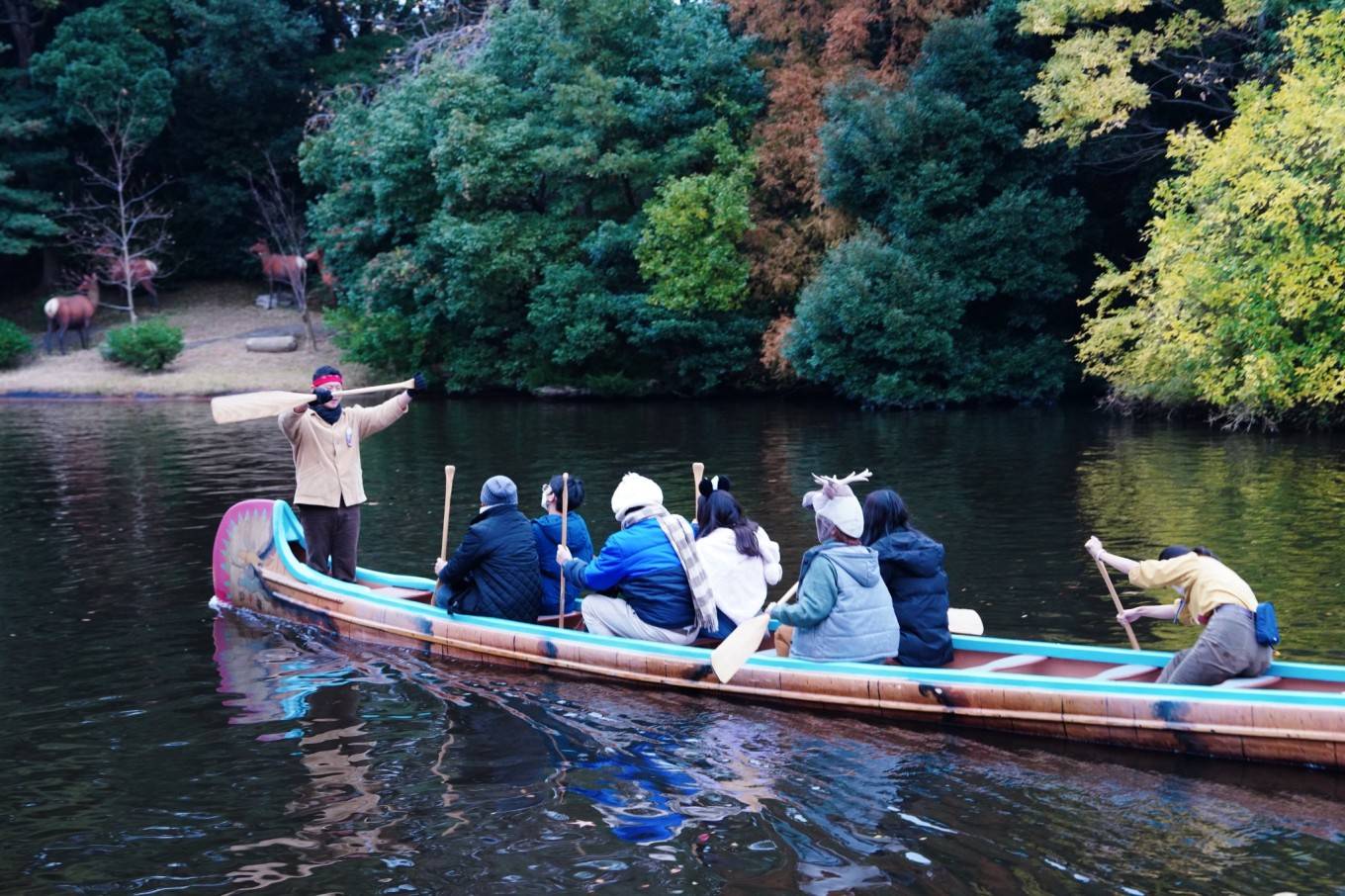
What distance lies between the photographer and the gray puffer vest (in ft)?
26.2

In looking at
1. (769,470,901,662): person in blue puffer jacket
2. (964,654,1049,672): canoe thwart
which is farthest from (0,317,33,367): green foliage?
(964,654,1049,672): canoe thwart

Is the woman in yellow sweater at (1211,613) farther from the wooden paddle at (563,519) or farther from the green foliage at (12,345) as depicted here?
the green foliage at (12,345)

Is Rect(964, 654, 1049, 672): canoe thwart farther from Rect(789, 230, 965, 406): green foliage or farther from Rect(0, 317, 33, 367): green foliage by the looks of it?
Rect(0, 317, 33, 367): green foliage

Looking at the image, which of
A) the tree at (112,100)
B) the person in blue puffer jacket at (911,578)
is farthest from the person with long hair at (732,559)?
the tree at (112,100)

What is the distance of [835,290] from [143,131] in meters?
25.7

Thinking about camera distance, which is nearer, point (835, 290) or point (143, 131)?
point (835, 290)

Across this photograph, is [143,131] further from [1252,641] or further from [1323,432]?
[1252,641]

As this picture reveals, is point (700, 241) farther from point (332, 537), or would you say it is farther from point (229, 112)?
point (229, 112)

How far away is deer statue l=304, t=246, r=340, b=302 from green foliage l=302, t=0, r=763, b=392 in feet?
16.2

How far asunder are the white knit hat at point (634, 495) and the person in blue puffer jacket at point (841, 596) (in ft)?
3.70

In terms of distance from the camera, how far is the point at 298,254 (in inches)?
1681

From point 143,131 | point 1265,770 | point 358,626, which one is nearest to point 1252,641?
point 1265,770

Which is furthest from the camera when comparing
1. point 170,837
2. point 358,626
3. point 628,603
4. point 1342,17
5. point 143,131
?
point 143,131

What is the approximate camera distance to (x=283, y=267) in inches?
1705
